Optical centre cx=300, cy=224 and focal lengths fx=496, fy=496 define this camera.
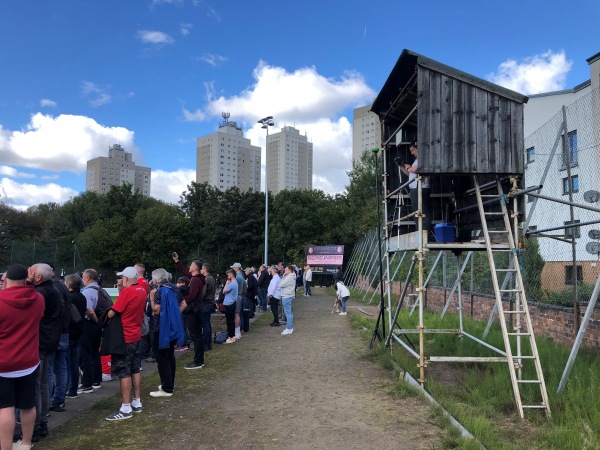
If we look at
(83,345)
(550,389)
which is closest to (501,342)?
(550,389)

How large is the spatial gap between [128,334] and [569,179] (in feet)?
23.0

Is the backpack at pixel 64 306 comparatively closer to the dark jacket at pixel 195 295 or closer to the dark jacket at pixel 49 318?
the dark jacket at pixel 49 318

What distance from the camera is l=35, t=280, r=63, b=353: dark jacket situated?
212 inches

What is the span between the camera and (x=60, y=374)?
6.16 metres

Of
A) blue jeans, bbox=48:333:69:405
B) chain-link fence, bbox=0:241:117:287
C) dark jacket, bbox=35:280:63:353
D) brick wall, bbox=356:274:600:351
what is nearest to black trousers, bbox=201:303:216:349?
blue jeans, bbox=48:333:69:405

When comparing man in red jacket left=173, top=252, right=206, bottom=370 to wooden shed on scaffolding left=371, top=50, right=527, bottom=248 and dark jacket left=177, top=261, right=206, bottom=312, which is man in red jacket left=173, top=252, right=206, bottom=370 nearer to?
dark jacket left=177, top=261, right=206, bottom=312

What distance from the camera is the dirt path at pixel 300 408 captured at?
5.18m

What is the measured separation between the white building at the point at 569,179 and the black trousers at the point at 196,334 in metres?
6.59

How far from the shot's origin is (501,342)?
29.0 ft

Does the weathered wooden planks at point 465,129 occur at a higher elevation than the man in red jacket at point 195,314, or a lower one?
higher

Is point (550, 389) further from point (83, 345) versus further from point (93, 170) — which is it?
point (93, 170)

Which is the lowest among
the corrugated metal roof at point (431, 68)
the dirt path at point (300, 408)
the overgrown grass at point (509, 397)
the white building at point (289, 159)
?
the dirt path at point (300, 408)

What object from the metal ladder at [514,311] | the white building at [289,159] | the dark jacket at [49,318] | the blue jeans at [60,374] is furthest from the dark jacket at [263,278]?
the white building at [289,159]

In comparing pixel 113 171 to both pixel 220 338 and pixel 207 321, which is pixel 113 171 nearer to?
pixel 220 338
